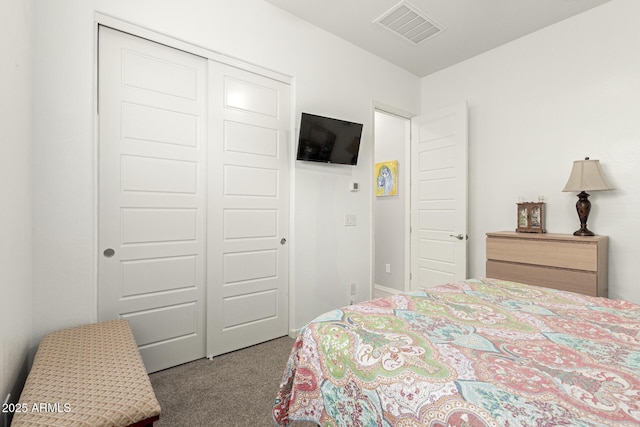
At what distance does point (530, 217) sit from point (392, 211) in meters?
1.72

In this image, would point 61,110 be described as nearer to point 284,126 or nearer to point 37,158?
point 37,158

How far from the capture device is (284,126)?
2.74 meters

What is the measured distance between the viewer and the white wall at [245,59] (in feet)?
5.57

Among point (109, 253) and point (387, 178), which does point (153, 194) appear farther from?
point (387, 178)

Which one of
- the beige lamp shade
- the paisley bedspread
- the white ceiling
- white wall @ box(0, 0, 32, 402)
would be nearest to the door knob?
white wall @ box(0, 0, 32, 402)

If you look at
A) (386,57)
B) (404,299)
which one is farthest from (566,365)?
(386,57)

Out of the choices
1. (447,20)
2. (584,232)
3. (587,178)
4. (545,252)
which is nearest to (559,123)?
(587,178)

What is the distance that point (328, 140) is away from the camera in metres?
2.85

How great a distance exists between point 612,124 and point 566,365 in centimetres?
266

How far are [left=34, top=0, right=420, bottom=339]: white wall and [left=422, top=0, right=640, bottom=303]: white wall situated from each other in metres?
1.01

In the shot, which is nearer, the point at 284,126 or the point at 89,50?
the point at 89,50

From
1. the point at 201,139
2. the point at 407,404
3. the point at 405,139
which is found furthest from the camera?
the point at 405,139

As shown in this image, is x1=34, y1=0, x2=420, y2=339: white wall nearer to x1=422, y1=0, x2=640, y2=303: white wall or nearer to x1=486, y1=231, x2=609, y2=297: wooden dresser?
x1=422, y1=0, x2=640, y2=303: white wall

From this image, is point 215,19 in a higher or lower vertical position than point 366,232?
higher
